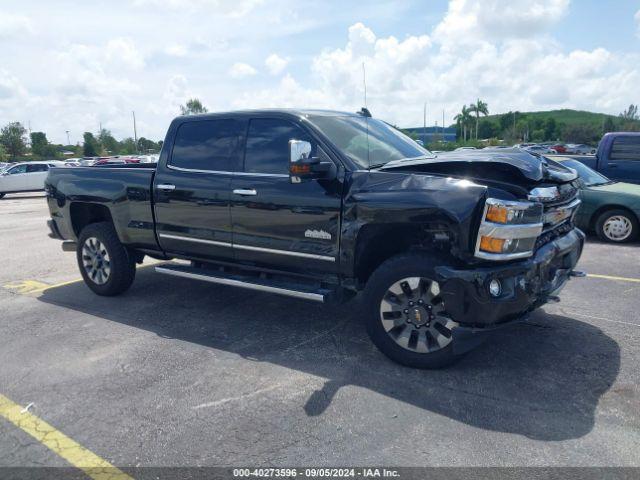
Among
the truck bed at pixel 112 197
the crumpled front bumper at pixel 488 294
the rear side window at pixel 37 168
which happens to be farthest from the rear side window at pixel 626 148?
the rear side window at pixel 37 168

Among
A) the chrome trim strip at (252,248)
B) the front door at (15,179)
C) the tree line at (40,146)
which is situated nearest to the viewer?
the chrome trim strip at (252,248)

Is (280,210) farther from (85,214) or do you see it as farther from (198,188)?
(85,214)

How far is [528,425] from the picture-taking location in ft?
10.3

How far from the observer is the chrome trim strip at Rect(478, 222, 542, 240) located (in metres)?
3.42

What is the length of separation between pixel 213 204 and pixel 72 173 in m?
2.29

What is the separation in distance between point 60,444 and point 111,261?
118 inches

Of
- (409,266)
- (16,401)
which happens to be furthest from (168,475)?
(409,266)

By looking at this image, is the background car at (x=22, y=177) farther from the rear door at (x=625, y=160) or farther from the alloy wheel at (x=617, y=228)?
the alloy wheel at (x=617, y=228)

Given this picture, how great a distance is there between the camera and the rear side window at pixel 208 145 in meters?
4.93

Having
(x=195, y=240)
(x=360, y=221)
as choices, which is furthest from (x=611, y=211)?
(x=195, y=240)

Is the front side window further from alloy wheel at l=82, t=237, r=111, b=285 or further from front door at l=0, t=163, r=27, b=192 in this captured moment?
alloy wheel at l=82, t=237, r=111, b=285

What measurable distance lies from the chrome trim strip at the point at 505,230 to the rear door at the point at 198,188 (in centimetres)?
235

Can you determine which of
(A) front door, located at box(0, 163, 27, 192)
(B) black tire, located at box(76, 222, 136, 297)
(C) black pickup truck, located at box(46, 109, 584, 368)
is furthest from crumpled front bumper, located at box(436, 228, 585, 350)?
(A) front door, located at box(0, 163, 27, 192)

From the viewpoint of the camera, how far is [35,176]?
25.9 metres
